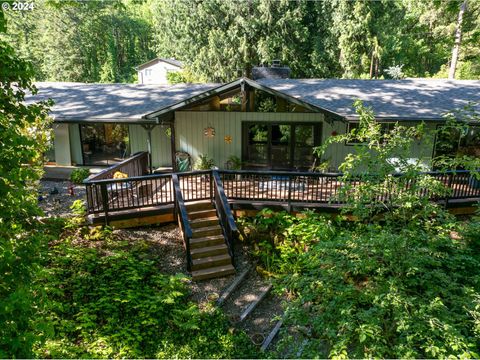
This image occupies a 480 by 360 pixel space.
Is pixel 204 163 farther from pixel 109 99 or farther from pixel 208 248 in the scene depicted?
pixel 109 99

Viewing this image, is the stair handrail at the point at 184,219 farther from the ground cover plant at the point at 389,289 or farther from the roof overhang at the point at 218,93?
the ground cover plant at the point at 389,289

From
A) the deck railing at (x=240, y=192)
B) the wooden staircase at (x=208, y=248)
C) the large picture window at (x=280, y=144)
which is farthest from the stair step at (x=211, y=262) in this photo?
the large picture window at (x=280, y=144)

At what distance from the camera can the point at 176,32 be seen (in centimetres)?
3331

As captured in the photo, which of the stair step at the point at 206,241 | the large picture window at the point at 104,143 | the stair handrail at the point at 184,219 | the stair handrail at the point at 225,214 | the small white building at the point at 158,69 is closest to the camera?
the stair handrail at the point at 184,219

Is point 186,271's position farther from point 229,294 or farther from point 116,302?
point 116,302

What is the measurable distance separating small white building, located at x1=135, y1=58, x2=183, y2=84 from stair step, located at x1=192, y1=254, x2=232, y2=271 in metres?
34.8

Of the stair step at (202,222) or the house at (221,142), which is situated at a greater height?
the house at (221,142)

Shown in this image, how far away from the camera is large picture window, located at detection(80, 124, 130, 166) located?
14750 millimetres

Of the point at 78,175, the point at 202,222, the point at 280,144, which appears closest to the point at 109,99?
the point at 78,175

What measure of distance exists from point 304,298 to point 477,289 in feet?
7.99

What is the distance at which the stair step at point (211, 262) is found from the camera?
821 centimetres

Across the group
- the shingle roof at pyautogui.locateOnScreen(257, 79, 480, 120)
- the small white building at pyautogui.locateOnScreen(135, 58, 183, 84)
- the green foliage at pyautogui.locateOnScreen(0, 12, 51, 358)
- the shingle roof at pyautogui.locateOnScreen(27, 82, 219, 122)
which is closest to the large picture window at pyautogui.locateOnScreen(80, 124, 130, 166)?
the shingle roof at pyautogui.locateOnScreen(27, 82, 219, 122)

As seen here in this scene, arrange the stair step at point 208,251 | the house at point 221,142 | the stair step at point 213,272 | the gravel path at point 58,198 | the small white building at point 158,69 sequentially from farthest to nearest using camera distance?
the small white building at point 158,69, the gravel path at point 58,198, the house at point 221,142, the stair step at point 208,251, the stair step at point 213,272

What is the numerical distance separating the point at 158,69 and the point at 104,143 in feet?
95.9
